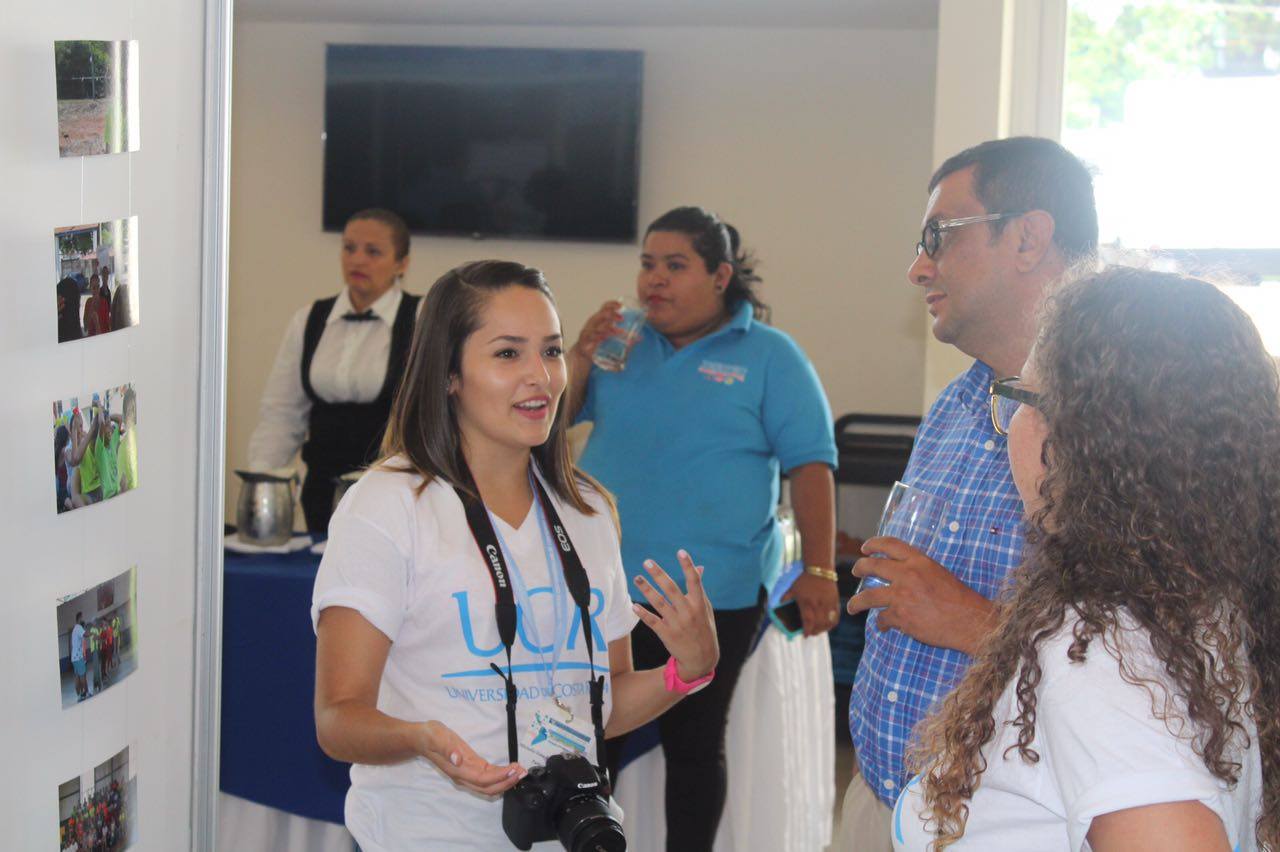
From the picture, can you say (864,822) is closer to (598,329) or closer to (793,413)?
(793,413)

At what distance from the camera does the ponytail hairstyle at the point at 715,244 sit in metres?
3.04

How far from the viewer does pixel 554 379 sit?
1.75 metres

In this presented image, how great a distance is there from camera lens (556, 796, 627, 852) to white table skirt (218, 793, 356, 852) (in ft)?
5.06

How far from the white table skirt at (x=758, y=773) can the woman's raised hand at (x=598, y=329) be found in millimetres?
891

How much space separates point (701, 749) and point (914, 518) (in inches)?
60.0

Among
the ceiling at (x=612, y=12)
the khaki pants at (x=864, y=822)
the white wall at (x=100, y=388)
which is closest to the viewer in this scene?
the white wall at (x=100, y=388)

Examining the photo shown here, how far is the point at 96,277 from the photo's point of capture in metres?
1.43

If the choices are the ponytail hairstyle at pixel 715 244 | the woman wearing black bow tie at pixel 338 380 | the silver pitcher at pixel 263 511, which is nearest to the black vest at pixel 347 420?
the woman wearing black bow tie at pixel 338 380

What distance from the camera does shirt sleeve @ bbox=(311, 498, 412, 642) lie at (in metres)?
1.53

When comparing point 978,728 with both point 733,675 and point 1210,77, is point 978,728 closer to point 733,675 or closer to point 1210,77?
point 733,675

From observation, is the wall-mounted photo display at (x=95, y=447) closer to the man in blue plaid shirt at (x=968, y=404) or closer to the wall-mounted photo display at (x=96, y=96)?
the wall-mounted photo display at (x=96, y=96)

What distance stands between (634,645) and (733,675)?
27 cm

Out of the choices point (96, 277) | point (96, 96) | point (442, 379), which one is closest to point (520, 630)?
point (442, 379)

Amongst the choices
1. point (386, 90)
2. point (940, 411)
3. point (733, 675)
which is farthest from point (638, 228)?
point (940, 411)
